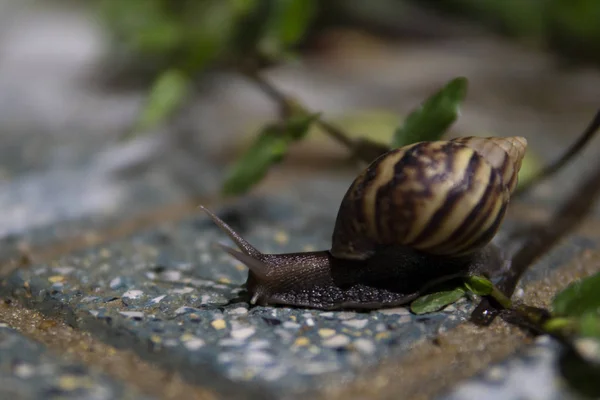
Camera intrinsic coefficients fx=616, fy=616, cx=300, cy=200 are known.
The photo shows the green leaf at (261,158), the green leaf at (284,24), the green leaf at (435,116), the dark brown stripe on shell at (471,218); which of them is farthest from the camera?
the green leaf at (284,24)

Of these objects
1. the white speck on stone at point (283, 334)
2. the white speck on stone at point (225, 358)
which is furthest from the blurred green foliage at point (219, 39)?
the white speck on stone at point (225, 358)

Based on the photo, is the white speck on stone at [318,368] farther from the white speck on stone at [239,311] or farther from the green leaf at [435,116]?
the green leaf at [435,116]

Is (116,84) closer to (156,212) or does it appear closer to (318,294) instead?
(156,212)

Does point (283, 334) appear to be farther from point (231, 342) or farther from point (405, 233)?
point (405, 233)

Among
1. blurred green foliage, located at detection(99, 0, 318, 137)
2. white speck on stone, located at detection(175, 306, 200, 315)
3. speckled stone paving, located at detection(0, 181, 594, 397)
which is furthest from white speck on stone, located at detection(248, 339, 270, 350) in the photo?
blurred green foliage, located at detection(99, 0, 318, 137)

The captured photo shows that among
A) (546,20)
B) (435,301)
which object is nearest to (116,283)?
(435,301)

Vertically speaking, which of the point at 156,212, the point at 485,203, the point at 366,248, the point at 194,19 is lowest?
the point at 156,212

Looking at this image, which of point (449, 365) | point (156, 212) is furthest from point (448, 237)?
point (156, 212)

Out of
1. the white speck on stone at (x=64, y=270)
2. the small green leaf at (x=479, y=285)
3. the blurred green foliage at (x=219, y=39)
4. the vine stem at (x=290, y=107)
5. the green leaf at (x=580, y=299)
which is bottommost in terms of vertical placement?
the white speck on stone at (x=64, y=270)
